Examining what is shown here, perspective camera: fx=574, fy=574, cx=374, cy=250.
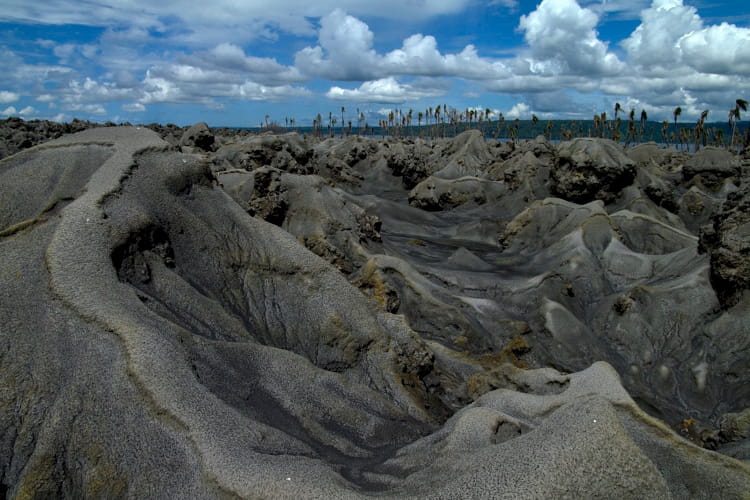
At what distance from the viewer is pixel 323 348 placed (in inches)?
473

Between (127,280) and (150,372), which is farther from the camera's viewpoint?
(127,280)

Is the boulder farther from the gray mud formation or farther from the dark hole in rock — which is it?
the dark hole in rock

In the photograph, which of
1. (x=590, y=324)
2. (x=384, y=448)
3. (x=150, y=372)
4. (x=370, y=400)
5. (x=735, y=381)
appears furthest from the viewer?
(x=590, y=324)

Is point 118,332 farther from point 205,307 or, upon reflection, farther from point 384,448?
point 384,448

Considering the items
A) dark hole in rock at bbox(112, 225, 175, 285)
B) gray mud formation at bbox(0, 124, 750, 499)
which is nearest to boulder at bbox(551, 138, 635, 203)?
gray mud formation at bbox(0, 124, 750, 499)

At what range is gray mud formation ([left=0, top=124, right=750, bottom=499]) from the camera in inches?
263

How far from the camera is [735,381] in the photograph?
16.3 m

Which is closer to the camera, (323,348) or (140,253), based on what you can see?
(140,253)

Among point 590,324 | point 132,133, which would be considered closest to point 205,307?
point 132,133

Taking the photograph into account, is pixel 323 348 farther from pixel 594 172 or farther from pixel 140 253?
pixel 594 172

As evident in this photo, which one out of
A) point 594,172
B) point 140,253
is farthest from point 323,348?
point 594,172

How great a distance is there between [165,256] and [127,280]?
5.12 feet

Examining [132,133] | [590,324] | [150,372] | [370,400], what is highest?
[132,133]

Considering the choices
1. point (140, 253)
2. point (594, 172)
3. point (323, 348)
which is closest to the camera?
point (140, 253)
